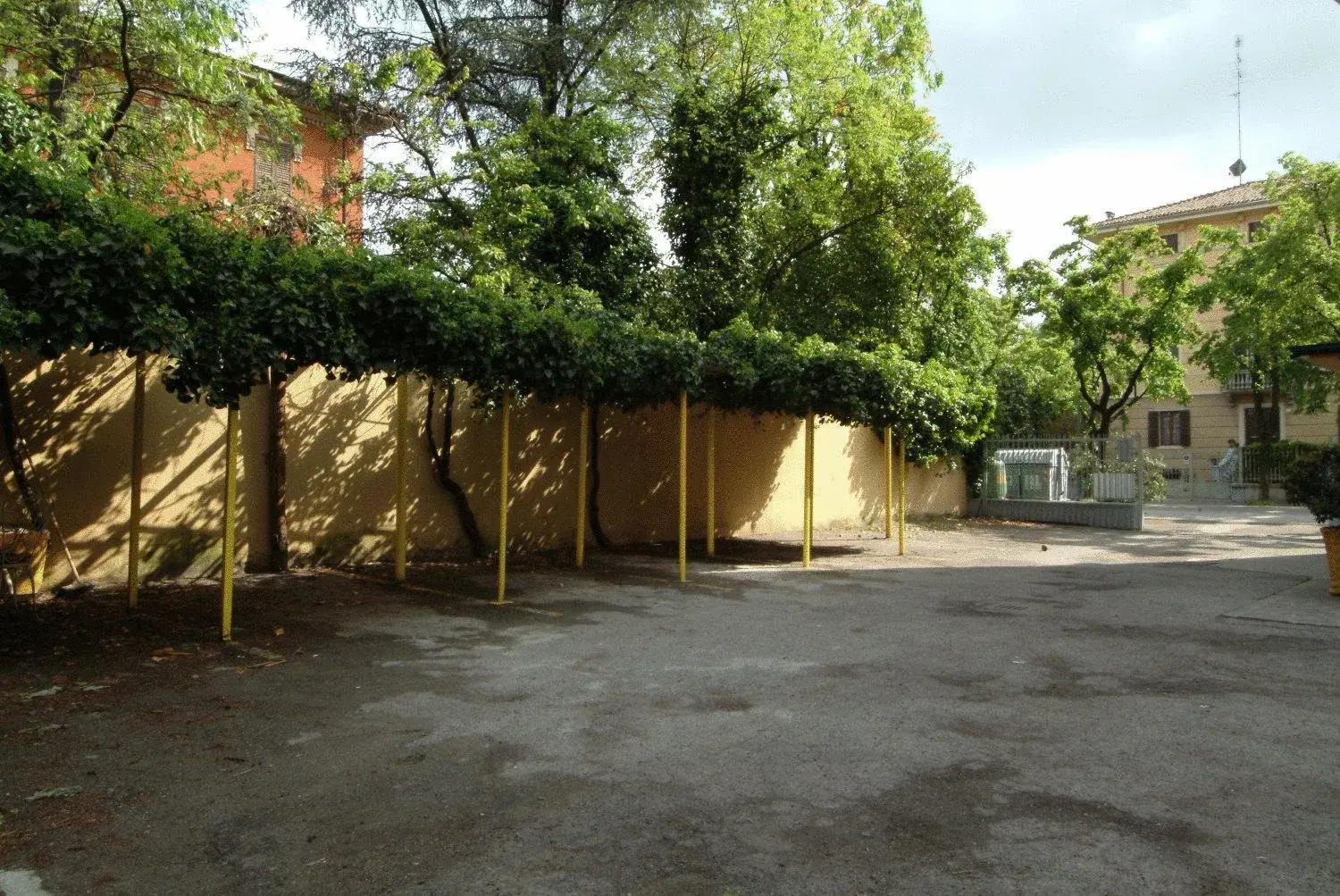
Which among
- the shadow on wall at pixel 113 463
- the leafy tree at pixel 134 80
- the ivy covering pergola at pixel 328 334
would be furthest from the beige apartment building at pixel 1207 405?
the shadow on wall at pixel 113 463

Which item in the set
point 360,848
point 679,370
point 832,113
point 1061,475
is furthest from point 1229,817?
point 1061,475

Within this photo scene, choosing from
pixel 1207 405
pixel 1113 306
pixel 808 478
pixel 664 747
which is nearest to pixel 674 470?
pixel 808 478

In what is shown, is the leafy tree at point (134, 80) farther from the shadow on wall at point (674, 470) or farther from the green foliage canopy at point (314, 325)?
the shadow on wall at point (674, 470)

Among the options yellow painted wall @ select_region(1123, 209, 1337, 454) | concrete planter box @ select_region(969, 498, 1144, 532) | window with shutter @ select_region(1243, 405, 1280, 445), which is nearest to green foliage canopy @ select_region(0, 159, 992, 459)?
concrete planter box @ select_region(969, 498, 1144, 532)

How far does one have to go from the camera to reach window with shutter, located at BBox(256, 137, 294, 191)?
1183cm

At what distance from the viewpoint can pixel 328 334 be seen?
6.89m

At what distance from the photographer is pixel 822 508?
17.3m

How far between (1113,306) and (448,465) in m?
18.5

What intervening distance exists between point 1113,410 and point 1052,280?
3.81 metres

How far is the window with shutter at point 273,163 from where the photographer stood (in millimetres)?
11826

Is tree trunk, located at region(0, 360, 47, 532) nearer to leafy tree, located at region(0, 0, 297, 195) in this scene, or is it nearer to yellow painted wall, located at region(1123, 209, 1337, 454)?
leafy tree, located at region(0, 0, 297, 195)

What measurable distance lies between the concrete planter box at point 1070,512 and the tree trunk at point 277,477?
611 inches

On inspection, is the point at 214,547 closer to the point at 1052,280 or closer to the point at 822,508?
the point at 822,508

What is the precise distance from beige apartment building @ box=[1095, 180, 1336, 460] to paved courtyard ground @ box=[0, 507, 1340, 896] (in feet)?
104
